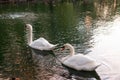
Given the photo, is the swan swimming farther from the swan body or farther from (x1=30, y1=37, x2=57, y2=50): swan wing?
(x1=30, y1=37, x2=57, y2=50): swan wing

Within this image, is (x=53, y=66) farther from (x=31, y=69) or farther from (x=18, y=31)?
(x=18, y=31)

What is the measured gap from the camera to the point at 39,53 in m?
18.9

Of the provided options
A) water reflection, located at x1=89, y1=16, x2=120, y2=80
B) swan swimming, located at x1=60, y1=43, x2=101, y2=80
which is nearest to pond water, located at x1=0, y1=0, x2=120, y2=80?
water reflection, located at x1=89, y1=16, x2=120, y2=80

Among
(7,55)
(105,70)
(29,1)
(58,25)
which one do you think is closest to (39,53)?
(7,55)

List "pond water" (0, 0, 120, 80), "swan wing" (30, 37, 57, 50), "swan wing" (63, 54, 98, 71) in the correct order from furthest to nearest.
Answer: "swan wing" (30, 37, 57, 50)
"pond water" (0, 0, 120, 80)
"swan wing" (63, 54, 98, 71)

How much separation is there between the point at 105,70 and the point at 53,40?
7372 millimetres

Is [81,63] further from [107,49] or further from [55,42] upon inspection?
[55,42]

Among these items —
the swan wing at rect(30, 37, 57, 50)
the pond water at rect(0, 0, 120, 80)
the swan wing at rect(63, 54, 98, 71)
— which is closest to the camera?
the swan wing at rect(63, 54, 98, 71)

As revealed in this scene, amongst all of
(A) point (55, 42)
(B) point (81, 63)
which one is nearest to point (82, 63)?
(B) point (81, 63)

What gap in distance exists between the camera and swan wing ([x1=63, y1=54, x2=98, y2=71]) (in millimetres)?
14750

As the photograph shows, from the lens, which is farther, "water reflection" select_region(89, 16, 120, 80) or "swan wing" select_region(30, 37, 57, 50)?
"swan wing" select_region(30, 37, 57, 50)

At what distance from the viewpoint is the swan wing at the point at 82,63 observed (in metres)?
14.8

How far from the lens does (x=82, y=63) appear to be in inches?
591

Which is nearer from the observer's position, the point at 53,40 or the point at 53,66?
the point at 53,66
